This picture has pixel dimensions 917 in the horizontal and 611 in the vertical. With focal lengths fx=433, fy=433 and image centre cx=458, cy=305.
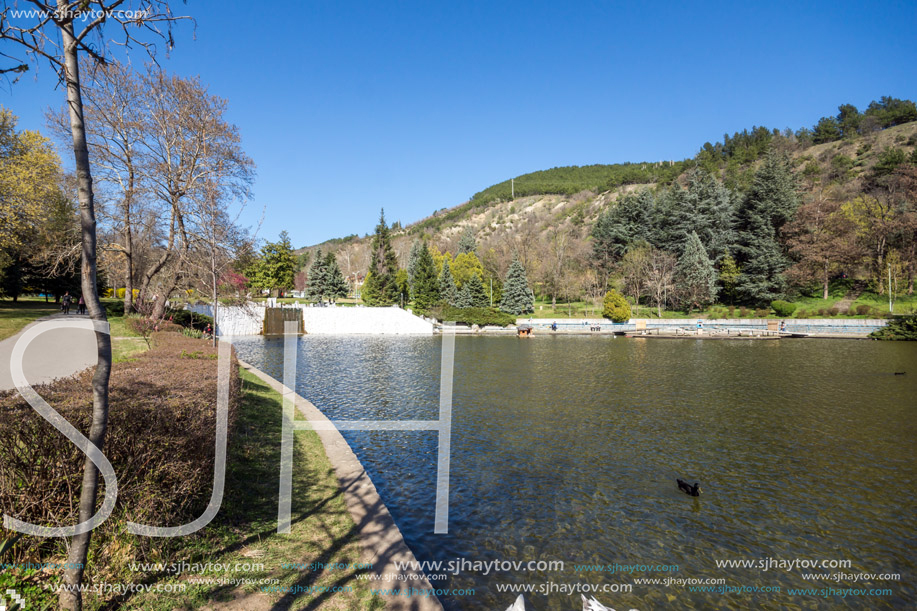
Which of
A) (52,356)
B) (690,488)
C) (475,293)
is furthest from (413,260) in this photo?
(690,488)

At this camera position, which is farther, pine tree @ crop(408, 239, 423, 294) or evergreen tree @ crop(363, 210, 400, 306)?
pine tree @ crop(408, 239, 423, 294)

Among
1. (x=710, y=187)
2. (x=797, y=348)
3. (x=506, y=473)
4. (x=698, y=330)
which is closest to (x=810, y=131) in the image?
(x=710, y=187)

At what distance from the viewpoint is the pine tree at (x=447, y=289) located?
2272 inches

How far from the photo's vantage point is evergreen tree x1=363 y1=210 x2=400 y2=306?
202 ft

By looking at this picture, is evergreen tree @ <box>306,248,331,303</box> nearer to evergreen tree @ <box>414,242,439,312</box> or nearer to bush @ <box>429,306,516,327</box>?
evergreen tree @ <box>414,242,439,312</box>

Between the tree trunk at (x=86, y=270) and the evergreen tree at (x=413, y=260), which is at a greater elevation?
the evergreen tree at (x=413, y=260)

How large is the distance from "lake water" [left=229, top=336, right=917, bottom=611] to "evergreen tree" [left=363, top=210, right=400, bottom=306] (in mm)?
42090

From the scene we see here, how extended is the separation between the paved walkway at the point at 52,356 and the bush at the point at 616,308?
47649mm

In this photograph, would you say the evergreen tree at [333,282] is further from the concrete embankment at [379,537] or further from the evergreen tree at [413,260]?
the concrete embankment at [379,537]

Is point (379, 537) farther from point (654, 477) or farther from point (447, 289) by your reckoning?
point (447, 289)

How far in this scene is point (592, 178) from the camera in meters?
172

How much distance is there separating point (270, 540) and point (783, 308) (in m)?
56.6

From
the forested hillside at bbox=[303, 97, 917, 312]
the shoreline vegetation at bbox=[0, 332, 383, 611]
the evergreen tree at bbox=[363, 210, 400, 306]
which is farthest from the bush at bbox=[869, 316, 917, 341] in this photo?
the evergreen tree at bbox=[363, 210, 400, 306]

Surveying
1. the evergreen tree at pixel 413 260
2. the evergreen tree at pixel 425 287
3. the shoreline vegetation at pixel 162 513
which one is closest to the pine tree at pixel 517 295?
the evergreen tree at pixel 425 287
